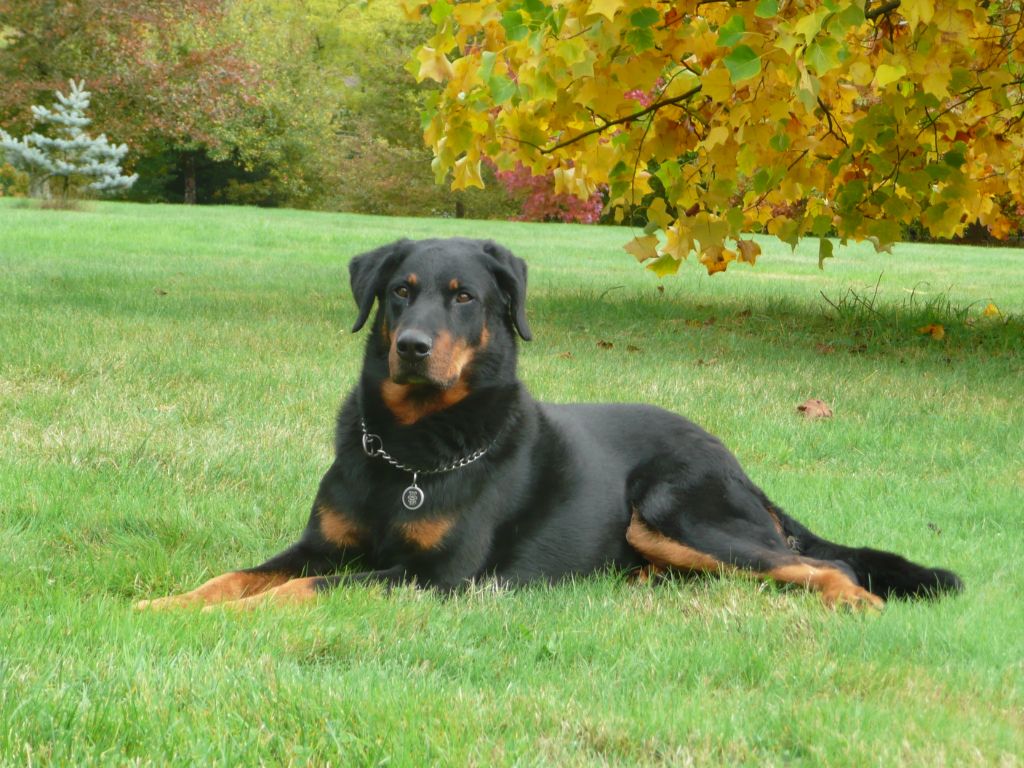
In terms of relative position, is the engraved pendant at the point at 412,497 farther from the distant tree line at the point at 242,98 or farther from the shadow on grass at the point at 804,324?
the distant tree line at the point at 242,98

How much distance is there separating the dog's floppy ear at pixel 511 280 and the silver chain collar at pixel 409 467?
44 centimetres

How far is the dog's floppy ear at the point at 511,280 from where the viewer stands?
4387 millimetres

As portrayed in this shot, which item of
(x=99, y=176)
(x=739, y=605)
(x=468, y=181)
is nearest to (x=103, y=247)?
(x=468, y=181)

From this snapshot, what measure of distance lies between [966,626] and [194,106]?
119 feet

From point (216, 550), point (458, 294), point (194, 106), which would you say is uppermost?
point (194, 106)

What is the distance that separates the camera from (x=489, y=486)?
163 inches

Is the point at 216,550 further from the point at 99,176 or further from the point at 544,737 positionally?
the point at 99,176

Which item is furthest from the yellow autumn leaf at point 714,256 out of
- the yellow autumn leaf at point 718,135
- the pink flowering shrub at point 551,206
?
the pink flowering shrub at point 551,206

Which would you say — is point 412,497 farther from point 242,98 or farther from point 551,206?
point 551,206

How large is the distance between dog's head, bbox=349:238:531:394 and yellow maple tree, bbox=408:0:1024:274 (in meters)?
1.14

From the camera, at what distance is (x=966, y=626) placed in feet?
11.4

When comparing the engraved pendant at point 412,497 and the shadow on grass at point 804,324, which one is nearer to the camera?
the engraved pendant at point 412,497

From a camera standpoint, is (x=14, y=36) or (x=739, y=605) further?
(x=14, y=36)

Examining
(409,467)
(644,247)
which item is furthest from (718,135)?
(409,467)
